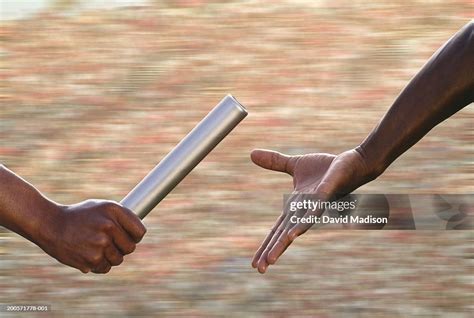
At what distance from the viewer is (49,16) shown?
6.59 meters

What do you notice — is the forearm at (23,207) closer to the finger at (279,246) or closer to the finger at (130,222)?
the finger at (130,222)

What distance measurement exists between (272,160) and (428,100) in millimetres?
449

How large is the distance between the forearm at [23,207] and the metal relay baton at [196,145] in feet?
1.07

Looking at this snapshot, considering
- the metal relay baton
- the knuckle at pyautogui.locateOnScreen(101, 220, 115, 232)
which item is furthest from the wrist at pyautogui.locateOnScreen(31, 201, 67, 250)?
the metal relay baton

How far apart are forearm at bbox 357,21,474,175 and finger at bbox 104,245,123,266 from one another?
707 millimetres

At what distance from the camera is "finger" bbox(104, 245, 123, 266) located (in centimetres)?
307

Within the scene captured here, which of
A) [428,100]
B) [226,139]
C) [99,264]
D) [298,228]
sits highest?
[428,100]

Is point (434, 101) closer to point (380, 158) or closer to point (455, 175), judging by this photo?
point (380, 158)

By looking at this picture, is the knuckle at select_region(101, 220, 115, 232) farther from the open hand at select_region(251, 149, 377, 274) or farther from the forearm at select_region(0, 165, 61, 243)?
the open hand at select_region(251, 149, 377, 274)

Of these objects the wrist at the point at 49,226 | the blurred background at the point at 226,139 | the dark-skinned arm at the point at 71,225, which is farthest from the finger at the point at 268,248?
the blurred background at the point at 226,139

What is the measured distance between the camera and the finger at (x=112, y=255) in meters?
3.07

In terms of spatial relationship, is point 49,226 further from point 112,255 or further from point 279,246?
point 279,246

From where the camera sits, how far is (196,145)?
9.09 feet

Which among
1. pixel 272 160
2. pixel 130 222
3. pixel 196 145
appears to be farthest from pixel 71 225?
pixel 272 160
